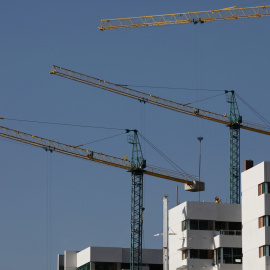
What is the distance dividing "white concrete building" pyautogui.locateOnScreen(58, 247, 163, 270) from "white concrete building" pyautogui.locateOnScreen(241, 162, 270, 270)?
4717cm

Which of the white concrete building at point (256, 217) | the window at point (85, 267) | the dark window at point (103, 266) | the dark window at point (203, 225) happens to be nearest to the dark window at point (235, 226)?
the dark window at point (203, 225)

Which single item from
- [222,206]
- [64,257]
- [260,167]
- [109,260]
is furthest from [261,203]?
[64,257]

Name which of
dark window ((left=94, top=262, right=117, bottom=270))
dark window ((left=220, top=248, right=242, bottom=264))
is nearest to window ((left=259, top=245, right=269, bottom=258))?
dark window ((left=220, top=248, right=242, bottom=264))

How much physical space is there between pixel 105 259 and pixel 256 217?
51321 mm

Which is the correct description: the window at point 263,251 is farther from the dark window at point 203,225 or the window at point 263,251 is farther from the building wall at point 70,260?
the building wall at point 70,260

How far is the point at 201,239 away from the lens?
152000mm

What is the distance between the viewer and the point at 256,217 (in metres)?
136

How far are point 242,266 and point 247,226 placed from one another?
271 inches

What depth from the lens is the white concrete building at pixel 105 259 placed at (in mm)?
182375

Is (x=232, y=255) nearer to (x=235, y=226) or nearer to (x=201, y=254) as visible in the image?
(x=201, y=254)

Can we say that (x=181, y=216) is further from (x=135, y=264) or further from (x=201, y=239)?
(x=135, y=264)

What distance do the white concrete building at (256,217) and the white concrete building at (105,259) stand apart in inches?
1857

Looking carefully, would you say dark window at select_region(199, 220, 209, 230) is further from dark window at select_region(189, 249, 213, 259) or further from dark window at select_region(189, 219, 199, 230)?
dark window at select_region(189, 249, 213, 259)

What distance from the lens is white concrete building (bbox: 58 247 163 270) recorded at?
18238cm
